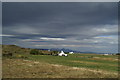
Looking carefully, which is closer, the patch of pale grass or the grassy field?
the patch of pale grass

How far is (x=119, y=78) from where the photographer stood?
20.6 m

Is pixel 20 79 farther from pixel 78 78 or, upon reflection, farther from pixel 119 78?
pixel 119 78

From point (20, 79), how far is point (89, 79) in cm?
799

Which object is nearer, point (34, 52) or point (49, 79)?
point (49, 79)

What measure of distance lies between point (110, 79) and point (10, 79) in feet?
39.1

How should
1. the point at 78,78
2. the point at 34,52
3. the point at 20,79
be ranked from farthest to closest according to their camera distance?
the point at 34,52 < the point at 78,78 < the point at 20,79

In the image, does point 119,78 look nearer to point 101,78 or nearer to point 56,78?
point 101,78

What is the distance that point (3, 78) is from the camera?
730 inches

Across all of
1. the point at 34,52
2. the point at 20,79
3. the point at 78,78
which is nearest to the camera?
the point at 20,79

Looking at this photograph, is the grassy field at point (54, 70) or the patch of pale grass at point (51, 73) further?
the grassy field at point (54, 70)

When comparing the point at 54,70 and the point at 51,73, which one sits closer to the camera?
the point at 51,73

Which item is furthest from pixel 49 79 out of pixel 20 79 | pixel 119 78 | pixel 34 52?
pixel 34 52

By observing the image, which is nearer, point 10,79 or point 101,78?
point 10,79

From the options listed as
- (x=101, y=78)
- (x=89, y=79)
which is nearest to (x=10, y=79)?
(x=89, y=79)
